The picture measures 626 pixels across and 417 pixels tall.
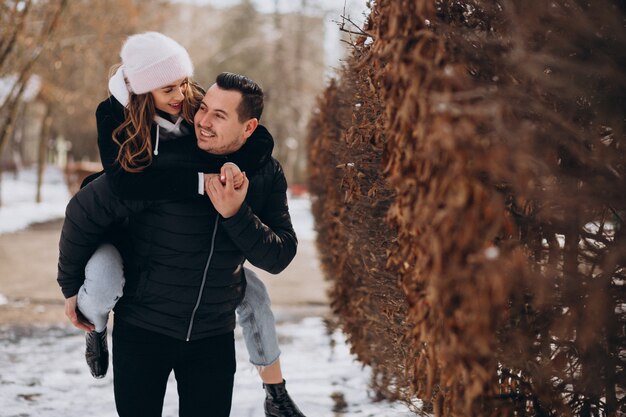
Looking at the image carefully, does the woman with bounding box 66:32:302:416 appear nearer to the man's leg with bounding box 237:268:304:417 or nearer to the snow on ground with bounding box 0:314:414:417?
the man's leg with bounding box 237:268:304:417

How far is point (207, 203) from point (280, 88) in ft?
111

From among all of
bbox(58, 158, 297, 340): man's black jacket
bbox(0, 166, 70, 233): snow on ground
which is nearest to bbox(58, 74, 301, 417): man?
bbox(58, 158, 297, 340): man's black jacket

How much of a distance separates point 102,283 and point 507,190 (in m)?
1.50

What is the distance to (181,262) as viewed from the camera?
2637mm

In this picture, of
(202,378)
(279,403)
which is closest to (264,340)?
(279,403)

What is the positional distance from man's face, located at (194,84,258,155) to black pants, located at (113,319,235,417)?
30.5 inches

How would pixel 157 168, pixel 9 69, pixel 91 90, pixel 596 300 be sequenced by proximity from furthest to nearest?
pixel 91 90, pixel 9 69, pixel 157 168, pixel 596 300

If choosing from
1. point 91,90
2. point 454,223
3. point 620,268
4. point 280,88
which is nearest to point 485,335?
point 454,223

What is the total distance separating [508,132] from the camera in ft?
5.57

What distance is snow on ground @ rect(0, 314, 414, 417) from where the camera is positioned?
4598 mm

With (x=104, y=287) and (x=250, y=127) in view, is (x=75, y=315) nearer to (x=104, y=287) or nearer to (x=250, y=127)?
(x=104, y=287)

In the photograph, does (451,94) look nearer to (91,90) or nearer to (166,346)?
(166,346)

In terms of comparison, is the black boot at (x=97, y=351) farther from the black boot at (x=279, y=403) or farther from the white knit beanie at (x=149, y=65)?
the white knit beanie at (x=149, y=65)

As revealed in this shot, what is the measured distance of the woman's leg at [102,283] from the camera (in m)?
2.59
